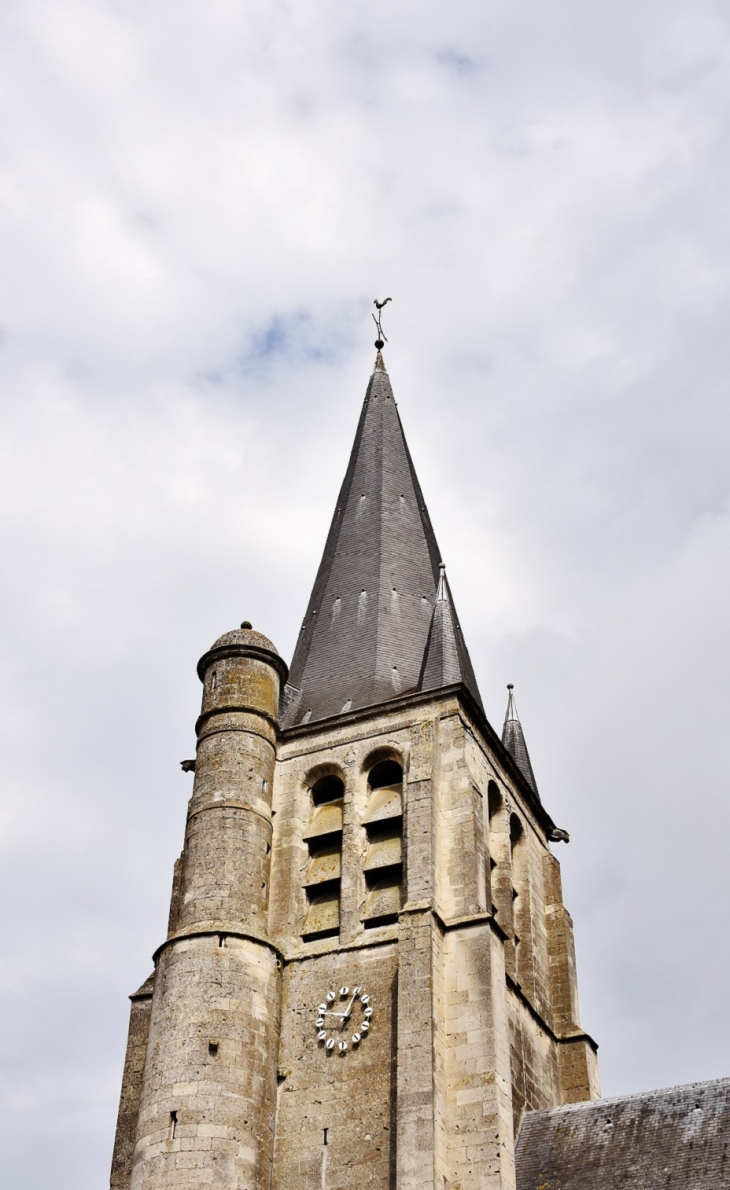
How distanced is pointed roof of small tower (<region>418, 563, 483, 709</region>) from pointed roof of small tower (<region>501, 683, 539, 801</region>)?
1454 millimetres

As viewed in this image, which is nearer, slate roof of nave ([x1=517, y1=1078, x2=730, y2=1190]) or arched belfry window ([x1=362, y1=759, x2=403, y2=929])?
slate roof of nave ([x1=517, y1=1078, x2=730, y2=1190])

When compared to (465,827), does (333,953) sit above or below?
below

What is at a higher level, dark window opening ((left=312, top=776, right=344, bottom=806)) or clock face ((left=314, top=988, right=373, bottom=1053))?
dark window opening ((left=312, top=776, right=344, bottom=806))

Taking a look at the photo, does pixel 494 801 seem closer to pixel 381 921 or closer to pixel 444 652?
pixel 444 652

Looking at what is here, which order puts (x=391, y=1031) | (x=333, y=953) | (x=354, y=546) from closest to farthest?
(x=391, y=1031)
(x=333, y=953)
(x=354, y=546)

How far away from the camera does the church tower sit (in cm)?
1969

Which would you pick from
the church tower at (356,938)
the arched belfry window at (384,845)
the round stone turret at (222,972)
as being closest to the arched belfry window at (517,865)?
the church tower at (356,938)

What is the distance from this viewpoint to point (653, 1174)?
19.8 meters

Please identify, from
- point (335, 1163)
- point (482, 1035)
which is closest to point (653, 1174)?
point (482, 1035)

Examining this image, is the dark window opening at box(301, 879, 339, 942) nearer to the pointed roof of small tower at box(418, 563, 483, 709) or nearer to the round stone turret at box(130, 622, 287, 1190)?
the round stone turret at box(130, 622, 287, 1190)

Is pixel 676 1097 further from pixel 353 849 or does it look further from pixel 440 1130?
pixel 353 849

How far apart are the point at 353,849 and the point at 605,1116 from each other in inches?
210

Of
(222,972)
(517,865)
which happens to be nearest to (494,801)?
(517,865)

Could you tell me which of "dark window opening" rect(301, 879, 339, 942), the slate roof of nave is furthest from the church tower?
the slate roof of nave
